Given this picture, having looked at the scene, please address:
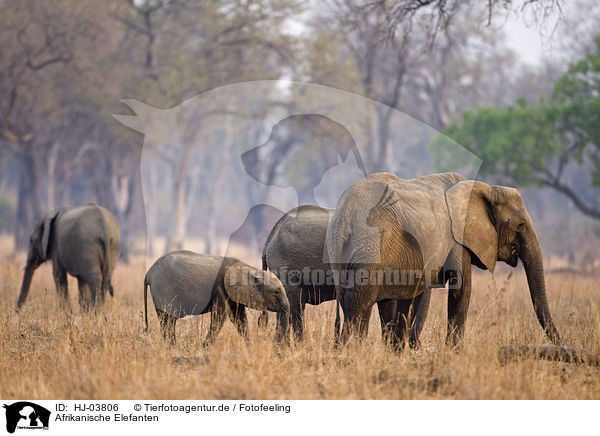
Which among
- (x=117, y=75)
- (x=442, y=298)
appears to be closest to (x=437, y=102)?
(x=117, y=75)

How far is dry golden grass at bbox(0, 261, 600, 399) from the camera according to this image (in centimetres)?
513

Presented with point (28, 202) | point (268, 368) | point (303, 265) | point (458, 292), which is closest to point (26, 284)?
point (303, 265)

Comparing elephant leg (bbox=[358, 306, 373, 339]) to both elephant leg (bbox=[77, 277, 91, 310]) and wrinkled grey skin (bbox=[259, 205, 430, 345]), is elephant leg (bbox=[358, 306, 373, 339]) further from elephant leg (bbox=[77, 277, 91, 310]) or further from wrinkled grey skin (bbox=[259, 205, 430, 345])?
elephant leg (bbox=[77, 277, 91, 310])

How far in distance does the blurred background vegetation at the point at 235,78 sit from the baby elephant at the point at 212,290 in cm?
869

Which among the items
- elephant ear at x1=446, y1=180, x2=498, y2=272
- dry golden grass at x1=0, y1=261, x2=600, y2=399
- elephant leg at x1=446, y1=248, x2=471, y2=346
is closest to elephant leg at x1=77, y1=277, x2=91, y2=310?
dry golden grass at x1=0, y1=261, x2=600, y2=399

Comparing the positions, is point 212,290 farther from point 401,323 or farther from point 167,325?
point 401,323

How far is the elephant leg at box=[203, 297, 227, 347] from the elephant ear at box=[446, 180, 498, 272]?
2.49 m

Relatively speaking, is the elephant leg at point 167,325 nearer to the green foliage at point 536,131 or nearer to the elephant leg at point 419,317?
the elephant leg at point 419,317

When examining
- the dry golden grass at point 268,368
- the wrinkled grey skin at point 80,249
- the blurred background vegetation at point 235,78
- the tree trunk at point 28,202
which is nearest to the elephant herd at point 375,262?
the dry golden grass at point 268,368

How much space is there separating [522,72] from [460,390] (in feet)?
124

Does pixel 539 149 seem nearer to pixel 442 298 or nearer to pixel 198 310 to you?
pixel 442 298

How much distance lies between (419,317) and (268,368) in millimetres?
1980
